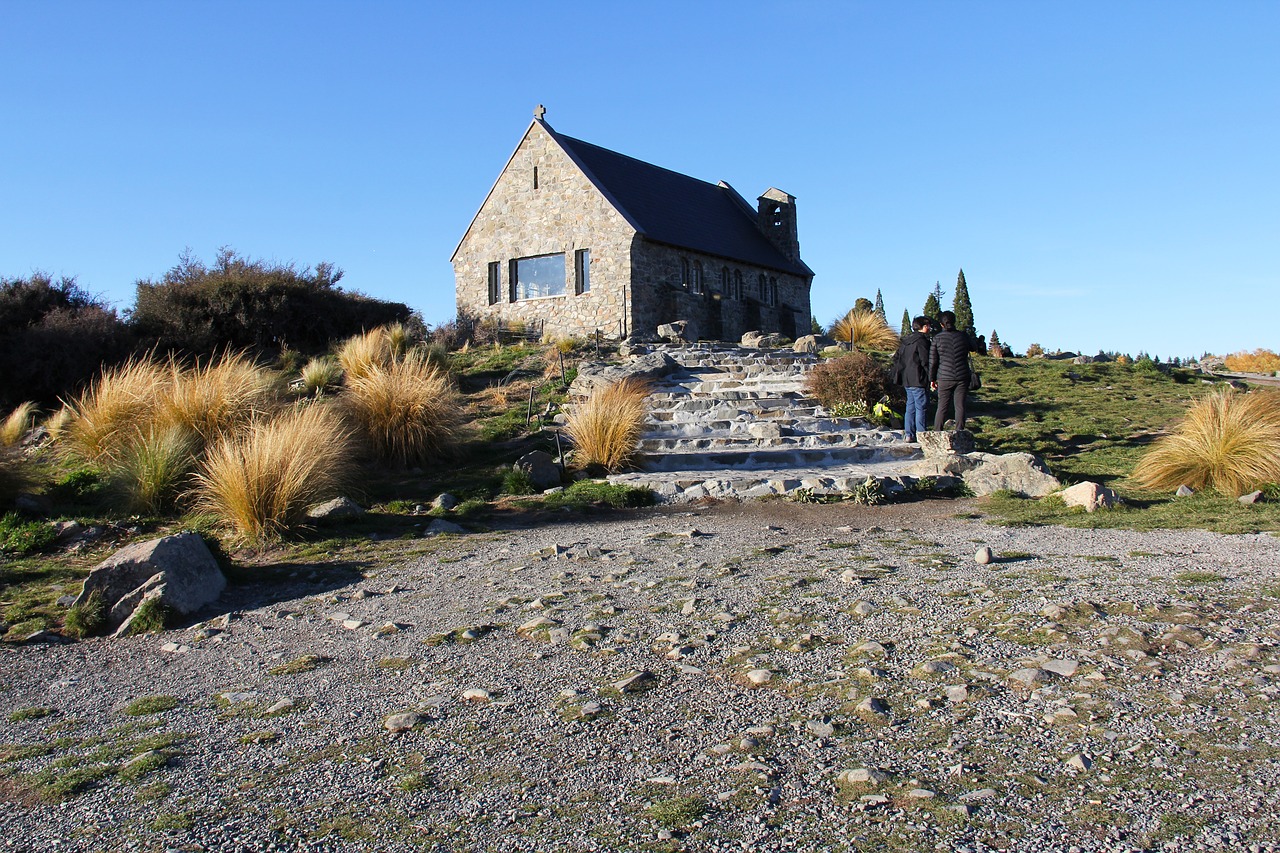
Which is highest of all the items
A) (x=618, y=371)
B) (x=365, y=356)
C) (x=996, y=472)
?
(x=365, y=356)

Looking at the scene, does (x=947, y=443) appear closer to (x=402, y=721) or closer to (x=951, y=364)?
(x=951, y=364)

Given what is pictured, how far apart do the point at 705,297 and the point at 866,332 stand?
607 cm

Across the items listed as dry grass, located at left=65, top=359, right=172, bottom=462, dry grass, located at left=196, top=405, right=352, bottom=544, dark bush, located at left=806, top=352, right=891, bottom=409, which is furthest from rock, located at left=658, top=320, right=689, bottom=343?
dry grass, located at left=196, top=405, right=352, bottom=544

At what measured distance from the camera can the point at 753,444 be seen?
498 inches

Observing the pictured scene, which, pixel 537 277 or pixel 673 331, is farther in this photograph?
pixel 537 277

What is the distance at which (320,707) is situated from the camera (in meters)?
4.16

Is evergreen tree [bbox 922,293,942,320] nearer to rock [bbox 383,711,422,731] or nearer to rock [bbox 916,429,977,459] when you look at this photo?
rock [bbox 916,429,977,459]

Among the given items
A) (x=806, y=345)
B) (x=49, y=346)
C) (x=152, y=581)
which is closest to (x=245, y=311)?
(x=49, y=346)

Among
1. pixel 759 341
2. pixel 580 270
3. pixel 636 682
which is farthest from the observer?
pixel 580 270

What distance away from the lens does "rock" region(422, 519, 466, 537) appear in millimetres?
8250

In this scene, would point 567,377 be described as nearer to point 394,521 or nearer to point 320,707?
point 394,521

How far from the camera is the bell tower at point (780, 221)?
31.8m

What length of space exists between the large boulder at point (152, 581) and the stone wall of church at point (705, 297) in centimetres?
1815

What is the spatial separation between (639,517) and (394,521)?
2.28 meters
